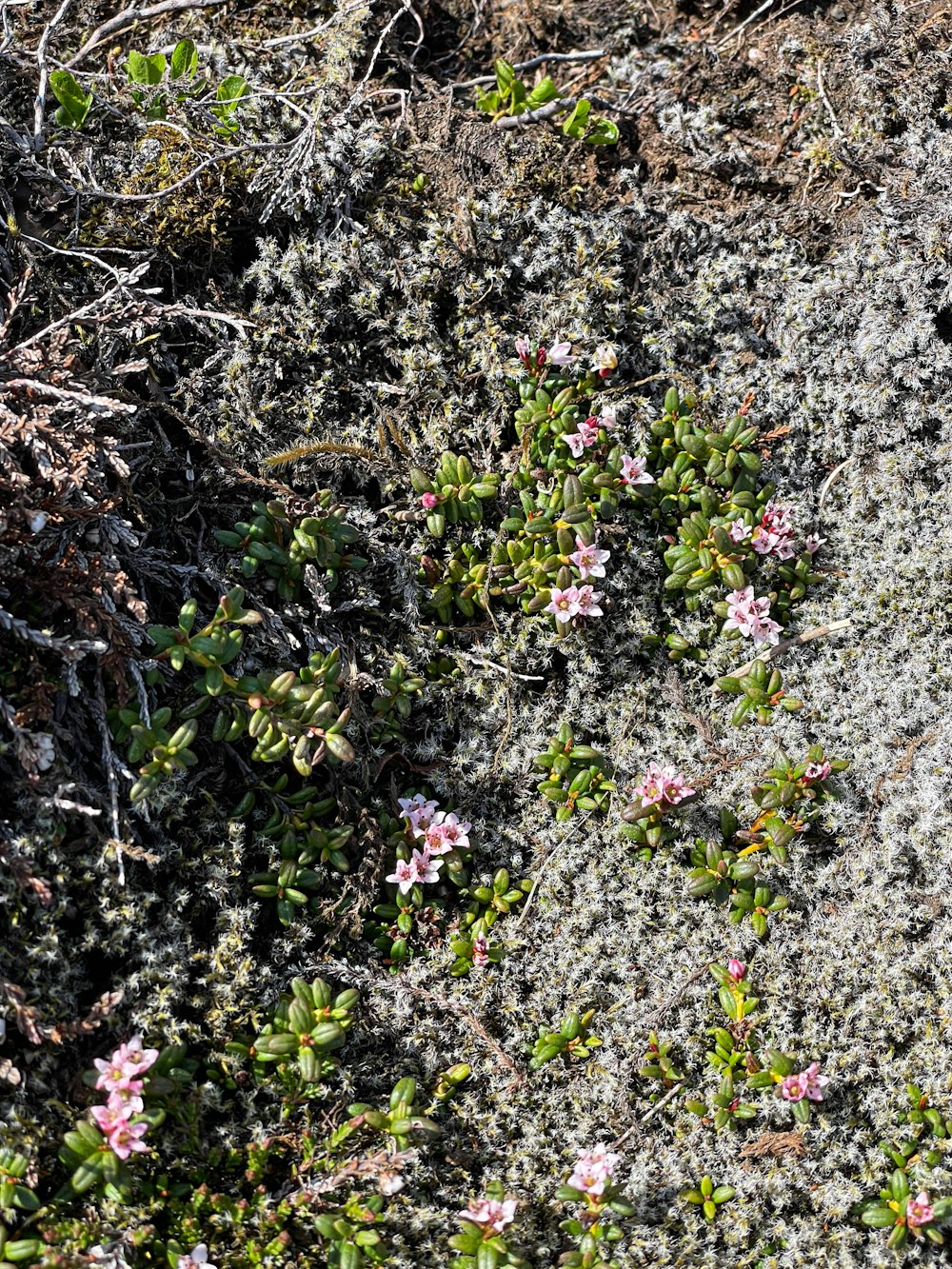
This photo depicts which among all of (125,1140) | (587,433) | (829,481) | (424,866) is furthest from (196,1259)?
(829,481)

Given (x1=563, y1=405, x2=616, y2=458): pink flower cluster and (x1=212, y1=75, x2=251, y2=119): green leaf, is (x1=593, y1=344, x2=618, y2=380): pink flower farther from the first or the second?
(x1=212, y1=75, x2=251, y2=119): green leaf

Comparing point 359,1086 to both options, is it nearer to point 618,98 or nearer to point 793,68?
point 618,98

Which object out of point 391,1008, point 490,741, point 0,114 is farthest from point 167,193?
point 391,1008

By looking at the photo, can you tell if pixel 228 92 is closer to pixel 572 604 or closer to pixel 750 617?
pixel 572 604

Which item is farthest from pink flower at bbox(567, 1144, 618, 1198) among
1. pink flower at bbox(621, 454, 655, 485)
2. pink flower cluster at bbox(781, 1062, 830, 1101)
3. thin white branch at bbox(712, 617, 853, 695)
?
pink flower at bbox(621, 454, 655, 485)

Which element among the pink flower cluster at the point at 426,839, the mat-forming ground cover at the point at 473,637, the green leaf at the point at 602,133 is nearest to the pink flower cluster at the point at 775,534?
the mat-forming ground cover at the point at 473,637

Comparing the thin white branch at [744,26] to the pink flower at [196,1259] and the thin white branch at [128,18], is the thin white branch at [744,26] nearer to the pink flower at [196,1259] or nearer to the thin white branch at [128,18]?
the thin white branch at [128,18]
